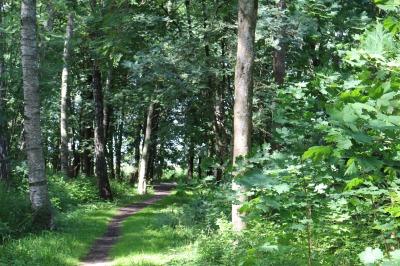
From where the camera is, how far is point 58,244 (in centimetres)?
1019

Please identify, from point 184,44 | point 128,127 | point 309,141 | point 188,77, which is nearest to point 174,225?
point 188,77

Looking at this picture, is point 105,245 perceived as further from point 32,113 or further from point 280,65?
point 280,65

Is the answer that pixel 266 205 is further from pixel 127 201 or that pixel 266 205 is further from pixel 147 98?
pixel 127 201

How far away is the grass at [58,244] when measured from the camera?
28.9ft

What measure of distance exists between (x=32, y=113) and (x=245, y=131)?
6.86 metres

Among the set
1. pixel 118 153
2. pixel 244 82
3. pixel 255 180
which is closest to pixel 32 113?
pixel 244 82

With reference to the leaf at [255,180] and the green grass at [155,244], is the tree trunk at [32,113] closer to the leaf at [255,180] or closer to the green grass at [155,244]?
the green grass at [155,244]

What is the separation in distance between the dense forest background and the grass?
0.15 ft

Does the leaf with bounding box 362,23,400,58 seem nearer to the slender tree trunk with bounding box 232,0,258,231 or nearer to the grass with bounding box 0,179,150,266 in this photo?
the slender tree trunk with bounding box 232,0,258,231

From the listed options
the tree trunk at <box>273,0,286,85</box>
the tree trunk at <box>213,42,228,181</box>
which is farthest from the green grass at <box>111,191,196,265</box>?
the tree trunk at <box>213,42,228,181</box>

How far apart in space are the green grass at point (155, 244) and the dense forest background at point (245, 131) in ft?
0.30

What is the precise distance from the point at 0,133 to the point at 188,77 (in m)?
6.92

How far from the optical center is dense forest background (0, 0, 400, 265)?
122 inches

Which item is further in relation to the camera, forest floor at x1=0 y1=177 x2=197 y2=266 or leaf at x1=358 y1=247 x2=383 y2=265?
forest floor at x1=0 y1=177 x2=197 y2=266
